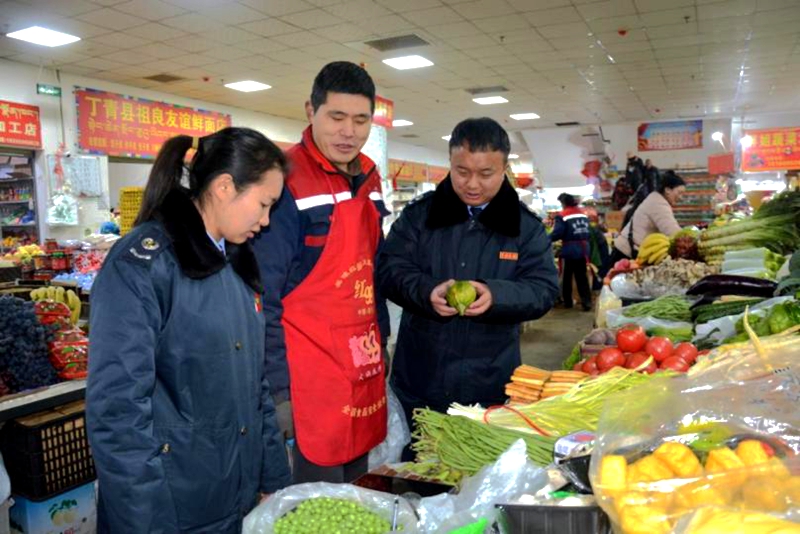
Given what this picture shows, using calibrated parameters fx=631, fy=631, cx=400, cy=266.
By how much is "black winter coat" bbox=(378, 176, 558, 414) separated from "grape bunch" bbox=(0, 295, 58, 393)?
156 centimetres

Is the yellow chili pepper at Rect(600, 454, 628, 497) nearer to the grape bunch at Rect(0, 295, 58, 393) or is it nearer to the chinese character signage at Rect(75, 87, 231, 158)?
the grape bunch at Rect(0, 295, 58, 393)

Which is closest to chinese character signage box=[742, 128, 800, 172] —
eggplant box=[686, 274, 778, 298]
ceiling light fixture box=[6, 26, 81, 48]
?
eggplant box=[686, 274, 778, 298]

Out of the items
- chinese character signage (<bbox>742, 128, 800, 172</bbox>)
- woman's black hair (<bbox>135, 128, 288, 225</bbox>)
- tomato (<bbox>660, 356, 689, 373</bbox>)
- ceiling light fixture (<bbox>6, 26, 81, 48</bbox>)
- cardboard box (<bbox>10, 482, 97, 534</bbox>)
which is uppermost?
ceiling light fixture (<bbox>6, 26, 81, 48</bbox>)

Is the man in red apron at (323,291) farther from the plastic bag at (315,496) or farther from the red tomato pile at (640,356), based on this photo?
the red tomato pile at (640,356)

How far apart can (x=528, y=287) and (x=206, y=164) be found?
3.76 ft

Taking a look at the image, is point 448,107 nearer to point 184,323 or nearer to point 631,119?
point 631,119

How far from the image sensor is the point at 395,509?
51.3 inches

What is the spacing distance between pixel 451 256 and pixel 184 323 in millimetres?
1062

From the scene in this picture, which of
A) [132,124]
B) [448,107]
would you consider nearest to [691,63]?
[448,107]

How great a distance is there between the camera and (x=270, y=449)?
1.89 m

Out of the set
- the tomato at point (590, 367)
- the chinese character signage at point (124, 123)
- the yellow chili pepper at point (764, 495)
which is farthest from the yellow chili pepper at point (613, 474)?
the chinese character signage at point (124, 123)

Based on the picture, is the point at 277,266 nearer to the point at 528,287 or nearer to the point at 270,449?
the point at 270,449

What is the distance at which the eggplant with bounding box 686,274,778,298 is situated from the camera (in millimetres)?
3414

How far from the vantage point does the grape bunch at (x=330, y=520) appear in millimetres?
1257
